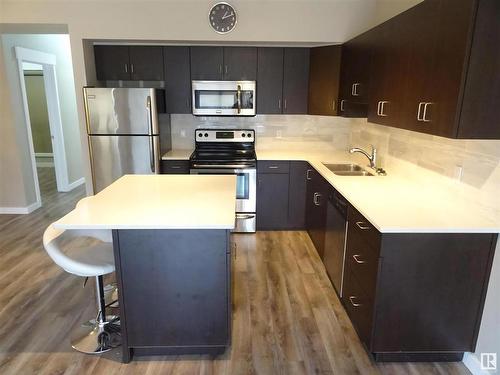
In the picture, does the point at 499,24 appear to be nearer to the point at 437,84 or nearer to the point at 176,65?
the point at 437,84

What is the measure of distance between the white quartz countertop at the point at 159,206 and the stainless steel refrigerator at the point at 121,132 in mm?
978

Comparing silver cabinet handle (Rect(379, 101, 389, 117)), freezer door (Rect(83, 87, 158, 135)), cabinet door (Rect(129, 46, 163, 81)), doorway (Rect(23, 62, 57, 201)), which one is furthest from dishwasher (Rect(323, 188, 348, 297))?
doorway (Rect(23, 62, 57, 201))

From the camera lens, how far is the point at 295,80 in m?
4.12

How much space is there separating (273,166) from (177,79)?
1512mm

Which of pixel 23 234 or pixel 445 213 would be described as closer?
pixel 445 213

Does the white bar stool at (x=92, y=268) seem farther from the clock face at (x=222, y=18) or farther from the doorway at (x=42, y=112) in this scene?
the doorway at (x=42, y=112)

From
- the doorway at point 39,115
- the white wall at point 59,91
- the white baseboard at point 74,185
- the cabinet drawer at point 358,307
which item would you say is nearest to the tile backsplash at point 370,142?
the cabinet drawer at point 358,307

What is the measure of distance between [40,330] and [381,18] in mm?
4004

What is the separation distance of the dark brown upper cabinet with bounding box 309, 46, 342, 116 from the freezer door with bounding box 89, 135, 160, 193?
1.83 metres

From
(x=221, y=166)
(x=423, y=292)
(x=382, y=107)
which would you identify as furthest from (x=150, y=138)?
(x=423, y=292)

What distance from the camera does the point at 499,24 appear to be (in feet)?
5.33

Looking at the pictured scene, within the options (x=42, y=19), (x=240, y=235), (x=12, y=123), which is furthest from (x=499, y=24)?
(x=12, y=123)

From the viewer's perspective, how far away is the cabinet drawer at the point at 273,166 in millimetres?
3939

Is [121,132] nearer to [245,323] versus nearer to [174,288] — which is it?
[174,288]
